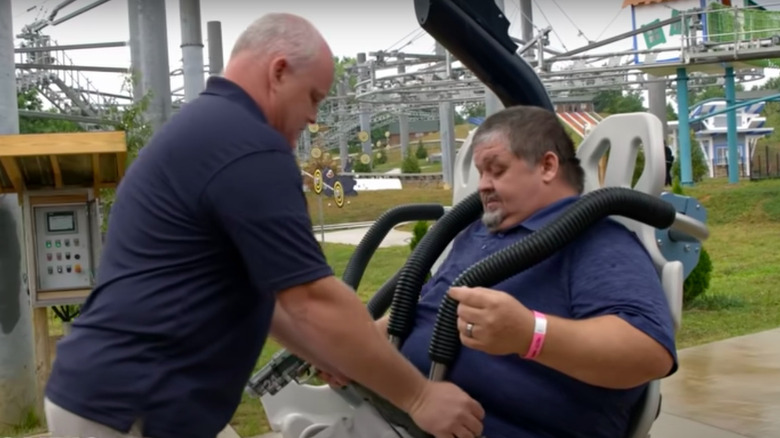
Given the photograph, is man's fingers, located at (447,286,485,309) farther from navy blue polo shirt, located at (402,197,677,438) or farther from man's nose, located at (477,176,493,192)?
man's nose, located at (477,176,493,192)

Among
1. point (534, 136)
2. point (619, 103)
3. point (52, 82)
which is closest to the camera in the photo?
point (534, 136)

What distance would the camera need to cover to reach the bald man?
184 centimetres

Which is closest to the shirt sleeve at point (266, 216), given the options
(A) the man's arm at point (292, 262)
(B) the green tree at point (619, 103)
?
(A) the man's arm at point (292, 262)

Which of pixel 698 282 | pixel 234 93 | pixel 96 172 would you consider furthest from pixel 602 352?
pixel 698 282

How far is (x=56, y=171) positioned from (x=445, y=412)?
14.0ft

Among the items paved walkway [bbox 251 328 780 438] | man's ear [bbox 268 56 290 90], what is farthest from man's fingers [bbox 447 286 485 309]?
paved walkway [bbox 251 328 780 438]

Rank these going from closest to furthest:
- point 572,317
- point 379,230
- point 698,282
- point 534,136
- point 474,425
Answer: point 474,425 < point 572,317 < point 534,136 < point 379,230 < point 698,282

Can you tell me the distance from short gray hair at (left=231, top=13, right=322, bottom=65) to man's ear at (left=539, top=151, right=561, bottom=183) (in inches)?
29.5

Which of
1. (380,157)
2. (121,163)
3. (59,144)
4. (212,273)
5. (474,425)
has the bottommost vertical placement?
(474,425)

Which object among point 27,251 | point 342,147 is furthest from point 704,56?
point 342,147

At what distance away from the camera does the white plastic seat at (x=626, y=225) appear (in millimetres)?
2400

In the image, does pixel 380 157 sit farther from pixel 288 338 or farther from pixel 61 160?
pixel 288 338

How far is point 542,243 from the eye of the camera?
2215 mm

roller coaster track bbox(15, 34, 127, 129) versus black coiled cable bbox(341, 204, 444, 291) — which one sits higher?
roller coaster track bbox(15, 34, 127, 129)
